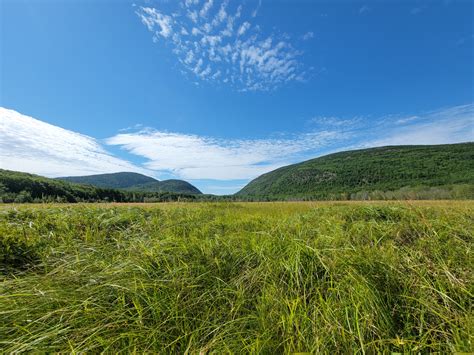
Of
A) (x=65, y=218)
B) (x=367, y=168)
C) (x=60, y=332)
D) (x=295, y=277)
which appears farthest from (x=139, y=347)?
(x=367, y=168)

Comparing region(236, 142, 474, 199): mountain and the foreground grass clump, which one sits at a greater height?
region(236, 142, 474, 199): mountain

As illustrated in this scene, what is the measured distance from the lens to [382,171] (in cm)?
12144

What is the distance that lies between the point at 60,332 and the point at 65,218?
4.87 meters

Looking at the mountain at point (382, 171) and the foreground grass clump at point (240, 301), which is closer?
the foreground grass clump at point (240, 301)

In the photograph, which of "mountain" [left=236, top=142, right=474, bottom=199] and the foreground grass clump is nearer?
the foreground grass clump

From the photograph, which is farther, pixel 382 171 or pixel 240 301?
pixel 382 171

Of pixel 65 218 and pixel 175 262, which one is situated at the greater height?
pixel 65 218

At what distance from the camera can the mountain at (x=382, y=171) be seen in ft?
319

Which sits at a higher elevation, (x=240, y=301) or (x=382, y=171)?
(x=382, y=171)

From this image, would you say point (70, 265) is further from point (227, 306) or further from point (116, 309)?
point (227, 306)

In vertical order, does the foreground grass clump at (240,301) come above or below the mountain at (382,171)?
below

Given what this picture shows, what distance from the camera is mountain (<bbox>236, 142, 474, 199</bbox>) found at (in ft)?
319

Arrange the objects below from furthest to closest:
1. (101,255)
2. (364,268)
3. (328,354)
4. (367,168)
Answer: (367,168) → (101,255) → (364,268) → (328,354)

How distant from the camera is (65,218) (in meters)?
5.32
